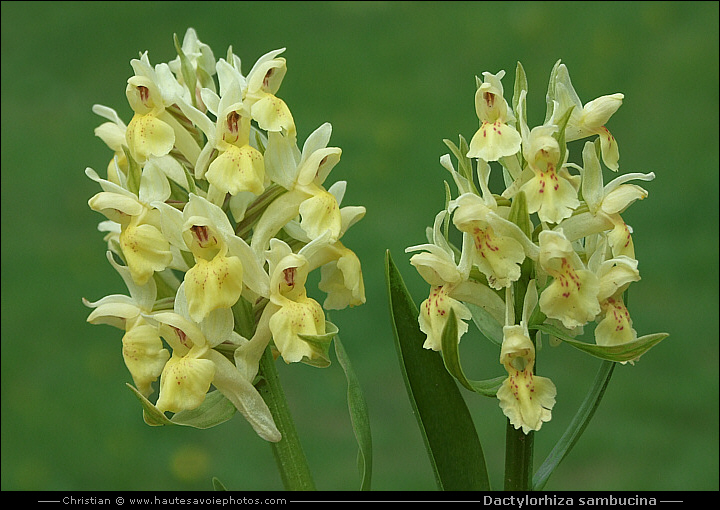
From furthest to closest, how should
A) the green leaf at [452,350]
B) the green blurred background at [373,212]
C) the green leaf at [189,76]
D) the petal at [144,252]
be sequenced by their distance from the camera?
1. the green blurred background at [373,212]
2. the green leaf at [189,76]
3. the petal at [144,252]
4. the green leaf at [452,350]

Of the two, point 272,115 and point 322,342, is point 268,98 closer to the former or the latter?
point 272,115

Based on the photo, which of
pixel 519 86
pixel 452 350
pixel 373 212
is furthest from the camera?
pixel 373 212

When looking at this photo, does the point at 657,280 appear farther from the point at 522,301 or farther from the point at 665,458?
the point at 522,301

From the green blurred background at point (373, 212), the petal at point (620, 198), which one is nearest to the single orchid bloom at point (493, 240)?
the petal at point (620, 198)

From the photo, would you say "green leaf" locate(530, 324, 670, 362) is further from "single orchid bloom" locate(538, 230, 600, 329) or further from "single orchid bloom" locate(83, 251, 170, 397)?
"single orchid bloom" locate(83, 251, 170, 397)

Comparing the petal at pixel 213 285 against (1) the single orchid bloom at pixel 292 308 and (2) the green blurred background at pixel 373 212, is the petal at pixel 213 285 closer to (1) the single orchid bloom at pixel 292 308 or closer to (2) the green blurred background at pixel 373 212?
(1) the single orchid bloom at pixel 292 308

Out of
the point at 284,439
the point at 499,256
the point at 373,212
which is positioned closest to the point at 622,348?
the point at 499,256
